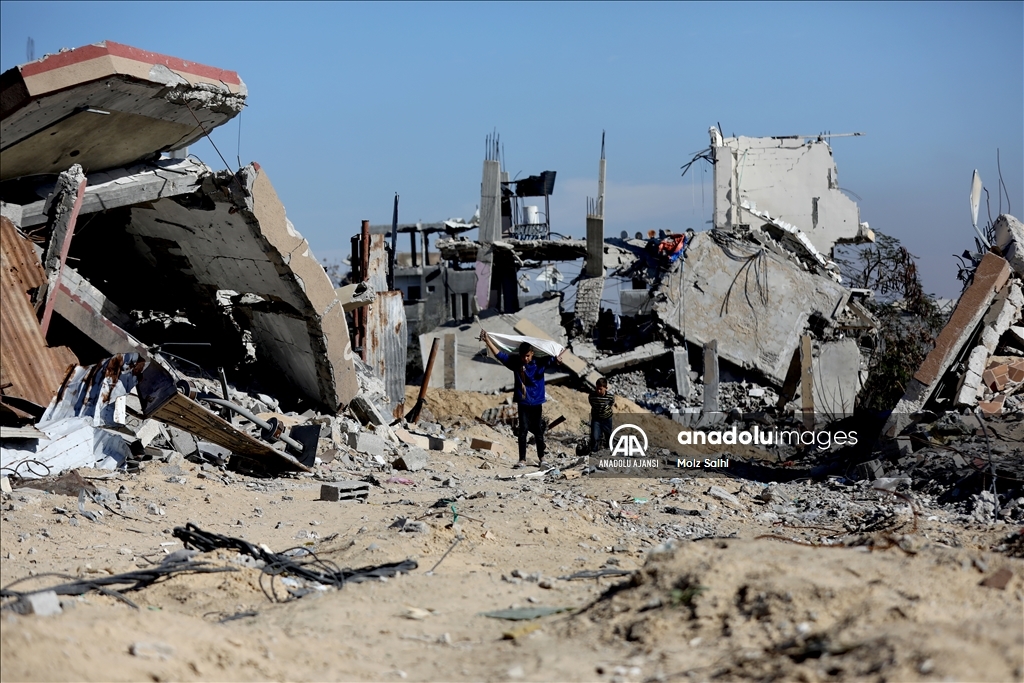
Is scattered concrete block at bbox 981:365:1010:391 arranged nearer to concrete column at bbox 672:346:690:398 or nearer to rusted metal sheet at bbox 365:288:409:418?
rusted metal sheet at bbox 365:288:409:418

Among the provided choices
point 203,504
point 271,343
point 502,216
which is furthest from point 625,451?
point 502,216

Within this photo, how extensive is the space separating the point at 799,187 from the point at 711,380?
11.6 meters

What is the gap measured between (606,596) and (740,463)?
664cm

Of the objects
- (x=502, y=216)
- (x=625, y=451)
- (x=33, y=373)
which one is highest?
(x=502, y=216)

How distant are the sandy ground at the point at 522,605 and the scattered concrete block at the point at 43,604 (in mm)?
81

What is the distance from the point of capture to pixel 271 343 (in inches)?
481

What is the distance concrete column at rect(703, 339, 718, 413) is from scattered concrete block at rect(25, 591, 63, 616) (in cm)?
1397

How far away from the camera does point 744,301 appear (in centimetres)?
1953

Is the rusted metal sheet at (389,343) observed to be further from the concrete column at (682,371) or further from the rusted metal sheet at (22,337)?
the concrete column at (682,371)

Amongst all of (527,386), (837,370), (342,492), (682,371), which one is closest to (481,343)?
(682,371)

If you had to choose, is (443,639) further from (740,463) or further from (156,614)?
(740,463)

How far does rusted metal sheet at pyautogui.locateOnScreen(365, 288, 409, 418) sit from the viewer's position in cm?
1352

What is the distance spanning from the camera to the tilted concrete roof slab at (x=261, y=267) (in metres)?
10.2

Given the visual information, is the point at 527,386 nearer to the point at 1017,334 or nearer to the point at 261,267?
the point at 261,267
